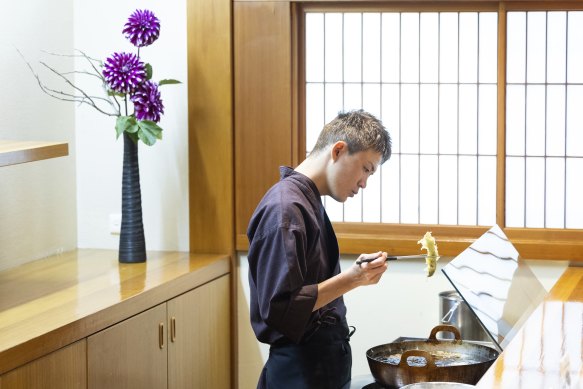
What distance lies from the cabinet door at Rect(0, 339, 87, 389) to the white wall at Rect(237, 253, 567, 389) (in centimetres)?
141

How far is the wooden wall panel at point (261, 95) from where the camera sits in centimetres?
424

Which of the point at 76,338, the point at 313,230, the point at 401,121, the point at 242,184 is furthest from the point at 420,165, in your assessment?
the point at 76,338

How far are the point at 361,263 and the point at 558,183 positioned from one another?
5.91 feet

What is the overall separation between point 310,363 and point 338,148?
0.67 meters

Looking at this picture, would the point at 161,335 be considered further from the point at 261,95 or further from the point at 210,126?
the point at 261,95

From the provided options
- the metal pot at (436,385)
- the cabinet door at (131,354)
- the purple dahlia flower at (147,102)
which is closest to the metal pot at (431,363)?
the metal pot at (436,385)

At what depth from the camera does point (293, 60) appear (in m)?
4.29

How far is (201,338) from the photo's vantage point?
402cm

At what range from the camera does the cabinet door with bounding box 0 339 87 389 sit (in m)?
2.71

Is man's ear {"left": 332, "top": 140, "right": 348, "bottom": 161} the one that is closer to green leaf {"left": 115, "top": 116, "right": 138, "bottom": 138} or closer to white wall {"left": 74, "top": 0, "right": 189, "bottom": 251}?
green leaf {"left": 115, "top": 116, "right": 138, "bottom": 138}

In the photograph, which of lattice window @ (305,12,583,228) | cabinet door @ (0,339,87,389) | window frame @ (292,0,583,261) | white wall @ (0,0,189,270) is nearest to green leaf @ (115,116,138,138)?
white wall @ (0,0,189,270)

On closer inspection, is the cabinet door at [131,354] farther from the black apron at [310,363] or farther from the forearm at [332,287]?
the forearm at [332,287]

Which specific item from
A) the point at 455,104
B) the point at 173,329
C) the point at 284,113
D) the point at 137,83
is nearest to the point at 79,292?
the point at 173,329

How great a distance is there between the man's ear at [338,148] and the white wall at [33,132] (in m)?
1.66
